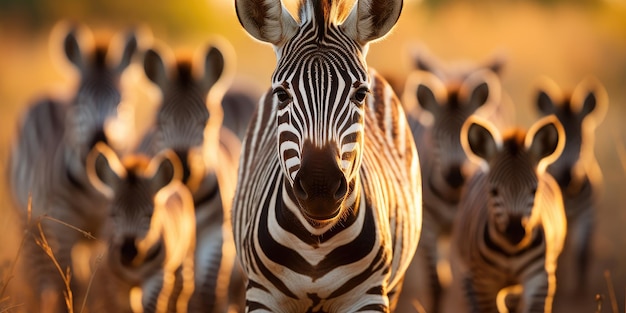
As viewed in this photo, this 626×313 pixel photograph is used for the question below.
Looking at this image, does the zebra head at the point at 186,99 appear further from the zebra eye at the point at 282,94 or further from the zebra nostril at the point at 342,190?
the zebra nostril at the point at 342,190

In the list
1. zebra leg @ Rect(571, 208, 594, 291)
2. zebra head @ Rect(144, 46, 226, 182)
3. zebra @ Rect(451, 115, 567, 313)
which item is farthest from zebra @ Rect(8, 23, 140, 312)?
zebra leg @ Rect(571, 208, 594, 291)

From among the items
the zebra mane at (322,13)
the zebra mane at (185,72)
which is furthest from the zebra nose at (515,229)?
the zebra mane at (185,72)

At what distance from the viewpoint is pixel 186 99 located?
1184cm

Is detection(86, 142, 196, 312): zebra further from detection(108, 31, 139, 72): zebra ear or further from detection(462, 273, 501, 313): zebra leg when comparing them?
detection(462, 273, 501, 313): zebra leg

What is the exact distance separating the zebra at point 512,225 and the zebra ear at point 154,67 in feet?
10.9

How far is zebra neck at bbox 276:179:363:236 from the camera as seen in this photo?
592cm

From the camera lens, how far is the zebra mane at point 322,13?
5969 mm

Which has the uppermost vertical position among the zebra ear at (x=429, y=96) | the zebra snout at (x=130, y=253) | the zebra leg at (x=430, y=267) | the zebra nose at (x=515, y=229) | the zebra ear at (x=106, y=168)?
the zebra ear at (x=429, y=96)

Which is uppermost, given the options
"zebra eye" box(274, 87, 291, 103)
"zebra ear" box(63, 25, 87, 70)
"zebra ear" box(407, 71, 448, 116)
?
"zebra ear" box(63, 25, 87, 70)

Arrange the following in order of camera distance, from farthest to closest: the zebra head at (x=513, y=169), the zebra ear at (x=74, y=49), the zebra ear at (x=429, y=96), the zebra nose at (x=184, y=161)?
the zebra ear at (x=429, y=96) < the zebra ear at (x=74, y=49) < the zebra nose at (x=184, y=161) < the zebra head at (x=513, y=169)

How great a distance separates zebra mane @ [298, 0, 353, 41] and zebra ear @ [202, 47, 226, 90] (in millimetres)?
5954

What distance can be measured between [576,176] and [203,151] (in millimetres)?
4071

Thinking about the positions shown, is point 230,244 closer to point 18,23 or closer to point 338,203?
point 338,203

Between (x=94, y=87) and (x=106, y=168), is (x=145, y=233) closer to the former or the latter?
(x=106, y=168)
